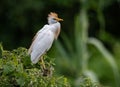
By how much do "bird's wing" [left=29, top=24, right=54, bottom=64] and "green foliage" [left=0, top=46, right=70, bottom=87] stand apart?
0.09 m

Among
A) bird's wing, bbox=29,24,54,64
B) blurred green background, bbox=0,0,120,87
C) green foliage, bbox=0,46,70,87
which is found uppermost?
blurred green background, bbox=0,0,120,87

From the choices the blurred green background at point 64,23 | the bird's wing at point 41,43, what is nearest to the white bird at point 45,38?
the bird's wing at point 41,43

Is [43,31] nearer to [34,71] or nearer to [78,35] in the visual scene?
[34,71]

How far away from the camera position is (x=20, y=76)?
5355mm

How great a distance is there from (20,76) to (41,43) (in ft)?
1.01

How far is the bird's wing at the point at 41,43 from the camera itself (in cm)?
552

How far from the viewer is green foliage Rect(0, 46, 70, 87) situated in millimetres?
5367

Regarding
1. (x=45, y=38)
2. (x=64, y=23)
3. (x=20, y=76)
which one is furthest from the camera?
(x=64, y=23)

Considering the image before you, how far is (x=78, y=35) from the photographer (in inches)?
428

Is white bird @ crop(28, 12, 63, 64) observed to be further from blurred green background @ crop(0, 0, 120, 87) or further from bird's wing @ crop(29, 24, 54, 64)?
blurred green background @ crop(0, 0, 120, 87)

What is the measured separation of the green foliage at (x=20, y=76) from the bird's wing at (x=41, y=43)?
9 centimetres

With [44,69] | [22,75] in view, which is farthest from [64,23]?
[22,75]

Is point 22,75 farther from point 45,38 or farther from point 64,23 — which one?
point 64,23

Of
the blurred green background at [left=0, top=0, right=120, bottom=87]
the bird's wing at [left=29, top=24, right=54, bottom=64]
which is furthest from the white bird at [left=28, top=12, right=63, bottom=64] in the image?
the blurred green background at [left=0, top=0, right=120, bottom=87]
